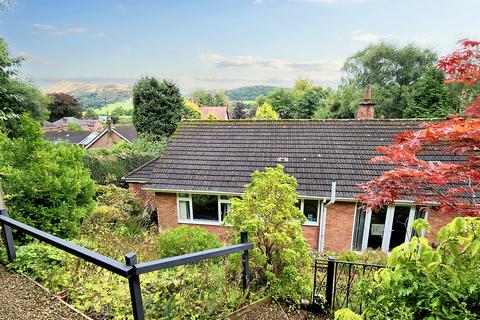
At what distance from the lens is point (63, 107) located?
54.1m

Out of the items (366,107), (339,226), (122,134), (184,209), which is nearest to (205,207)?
(184,209)

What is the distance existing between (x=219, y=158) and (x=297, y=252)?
671 centimetres

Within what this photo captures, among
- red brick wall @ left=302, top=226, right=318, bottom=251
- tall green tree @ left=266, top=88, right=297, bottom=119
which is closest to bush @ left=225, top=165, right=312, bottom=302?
red brick wall @ left=302, top=226, right=318, bottom=251

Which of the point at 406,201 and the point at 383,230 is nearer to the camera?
the point at 406,201

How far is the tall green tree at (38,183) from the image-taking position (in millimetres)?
5035

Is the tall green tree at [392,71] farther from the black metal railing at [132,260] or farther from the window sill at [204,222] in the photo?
the black metal railing at [132,260]

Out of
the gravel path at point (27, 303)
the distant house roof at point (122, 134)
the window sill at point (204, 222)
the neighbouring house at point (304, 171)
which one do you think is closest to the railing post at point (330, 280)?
the gravel path at point (27, 303)

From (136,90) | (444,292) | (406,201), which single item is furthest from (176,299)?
(136,90)

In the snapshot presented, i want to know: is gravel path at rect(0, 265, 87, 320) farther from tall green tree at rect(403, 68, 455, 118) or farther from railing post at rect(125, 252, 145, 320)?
tall green tree at rect(403, 68, 455, 118)

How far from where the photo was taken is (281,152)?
989 cm

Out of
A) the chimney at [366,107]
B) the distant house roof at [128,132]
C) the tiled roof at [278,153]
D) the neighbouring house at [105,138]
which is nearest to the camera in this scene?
the tiled roof at [278,153]

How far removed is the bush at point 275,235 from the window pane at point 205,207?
17.6 feet

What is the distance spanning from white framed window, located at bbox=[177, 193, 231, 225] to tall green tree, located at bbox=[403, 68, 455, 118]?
20710mm

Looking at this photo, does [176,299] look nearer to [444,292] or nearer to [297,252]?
[297,252]
